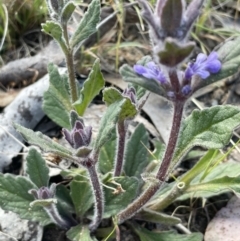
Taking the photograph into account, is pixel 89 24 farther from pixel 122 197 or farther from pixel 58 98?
pixel 122 197

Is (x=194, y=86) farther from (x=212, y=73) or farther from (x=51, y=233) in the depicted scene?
(x=51, y=233)

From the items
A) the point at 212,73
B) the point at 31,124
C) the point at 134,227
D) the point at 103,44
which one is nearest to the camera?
the point at 212,73

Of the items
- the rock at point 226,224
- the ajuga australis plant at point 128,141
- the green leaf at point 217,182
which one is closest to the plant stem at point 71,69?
the ajuga australis plant at point 128,141

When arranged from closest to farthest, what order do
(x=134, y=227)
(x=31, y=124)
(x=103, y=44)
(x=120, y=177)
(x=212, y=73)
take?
1. (x=212, y=73)
2. (x=120, y=177)
3. (x=134, y=227)
4. (x=31, y=124)
5. (x=103, y=44)

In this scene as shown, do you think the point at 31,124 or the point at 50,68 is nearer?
the point at 50,68

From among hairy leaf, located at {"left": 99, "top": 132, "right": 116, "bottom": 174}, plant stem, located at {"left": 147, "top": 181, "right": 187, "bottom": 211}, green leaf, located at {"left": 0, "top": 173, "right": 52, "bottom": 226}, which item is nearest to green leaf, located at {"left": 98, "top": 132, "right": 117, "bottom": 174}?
hairy leaf, located at {"left": 99, "top": 132, "right": 116, "bottom": 174}

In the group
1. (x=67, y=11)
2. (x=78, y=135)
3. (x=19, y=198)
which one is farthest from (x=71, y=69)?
(x=19, y=198)

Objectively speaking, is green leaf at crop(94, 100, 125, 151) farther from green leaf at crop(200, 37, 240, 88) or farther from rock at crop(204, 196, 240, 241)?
rock at crop(204, 196, 240, 241)

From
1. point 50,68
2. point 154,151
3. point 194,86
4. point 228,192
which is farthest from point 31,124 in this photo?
point 194,86
